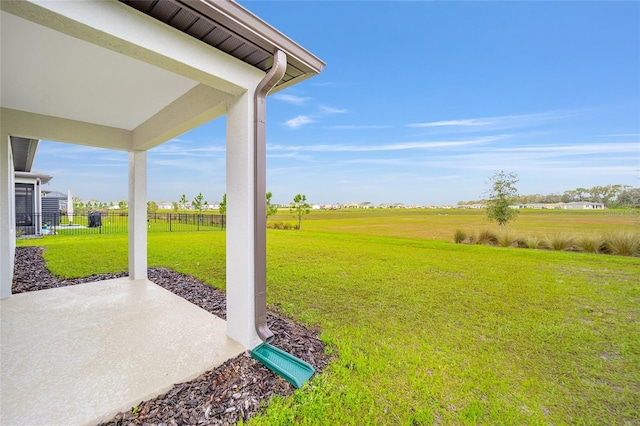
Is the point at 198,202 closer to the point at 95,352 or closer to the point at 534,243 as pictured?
the point at 95,352

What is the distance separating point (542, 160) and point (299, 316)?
13.9 m

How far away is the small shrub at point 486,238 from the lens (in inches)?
415

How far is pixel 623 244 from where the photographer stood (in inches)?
319

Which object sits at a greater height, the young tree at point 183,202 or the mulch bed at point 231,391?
the young tree at point 183,202

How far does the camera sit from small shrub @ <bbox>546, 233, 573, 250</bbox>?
919cm

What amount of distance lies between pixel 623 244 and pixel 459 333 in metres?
9.31

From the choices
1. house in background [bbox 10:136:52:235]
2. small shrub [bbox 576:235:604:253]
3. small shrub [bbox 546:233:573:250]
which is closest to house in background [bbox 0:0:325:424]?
house in background [bbox 10:136:52:235]

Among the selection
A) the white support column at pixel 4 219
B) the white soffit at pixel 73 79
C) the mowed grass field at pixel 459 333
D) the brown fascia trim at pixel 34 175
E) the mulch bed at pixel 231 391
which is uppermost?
the white soffit at pixel 73 79

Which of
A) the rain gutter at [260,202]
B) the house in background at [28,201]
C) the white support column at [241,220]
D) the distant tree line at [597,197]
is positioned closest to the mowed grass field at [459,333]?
the rain gutter at [260,202]

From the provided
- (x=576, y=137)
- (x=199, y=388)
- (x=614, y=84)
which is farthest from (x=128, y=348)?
(x=576, y=137)

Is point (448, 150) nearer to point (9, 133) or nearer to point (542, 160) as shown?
point (542, 160)

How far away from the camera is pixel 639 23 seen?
7.16m

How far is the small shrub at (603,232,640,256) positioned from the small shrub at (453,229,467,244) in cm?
420

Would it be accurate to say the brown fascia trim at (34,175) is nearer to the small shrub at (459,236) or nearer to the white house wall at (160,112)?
the white house wall at (160,112)
